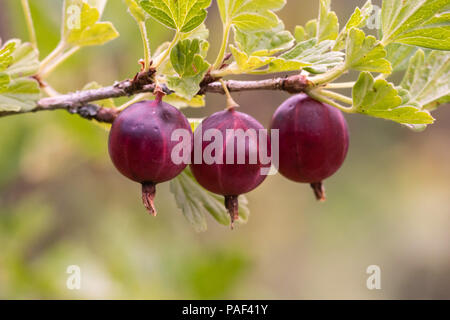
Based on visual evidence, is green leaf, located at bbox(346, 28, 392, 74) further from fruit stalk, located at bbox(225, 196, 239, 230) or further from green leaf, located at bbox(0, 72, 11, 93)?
green leaf, located at bbox(0, 72, 11, 93)

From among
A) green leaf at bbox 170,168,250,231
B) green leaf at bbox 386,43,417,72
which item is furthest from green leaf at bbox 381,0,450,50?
green leaf at bbox 170,168,250,231

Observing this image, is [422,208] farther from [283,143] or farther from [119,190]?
[283,143]

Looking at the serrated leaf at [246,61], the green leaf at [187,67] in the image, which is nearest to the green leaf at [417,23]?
the serrated leaf at [246,61]

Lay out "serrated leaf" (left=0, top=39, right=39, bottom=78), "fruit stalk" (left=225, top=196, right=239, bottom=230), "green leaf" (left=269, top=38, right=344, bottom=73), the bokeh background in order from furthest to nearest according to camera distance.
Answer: the bokeh background → "serrated leaf" (left=0, top=39, right=39, bottom=78) → "fruit stalk" (left=225, top=196, right=239, bottom=230) → "green leaf" (left=269, top=38, right=344, bottom=73)

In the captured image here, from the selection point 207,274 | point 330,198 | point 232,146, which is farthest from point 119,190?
point 330,198

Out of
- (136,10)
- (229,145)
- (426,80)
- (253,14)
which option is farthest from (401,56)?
(136,10)

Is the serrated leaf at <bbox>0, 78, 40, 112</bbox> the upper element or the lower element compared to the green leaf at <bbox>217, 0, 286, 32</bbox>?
lower
